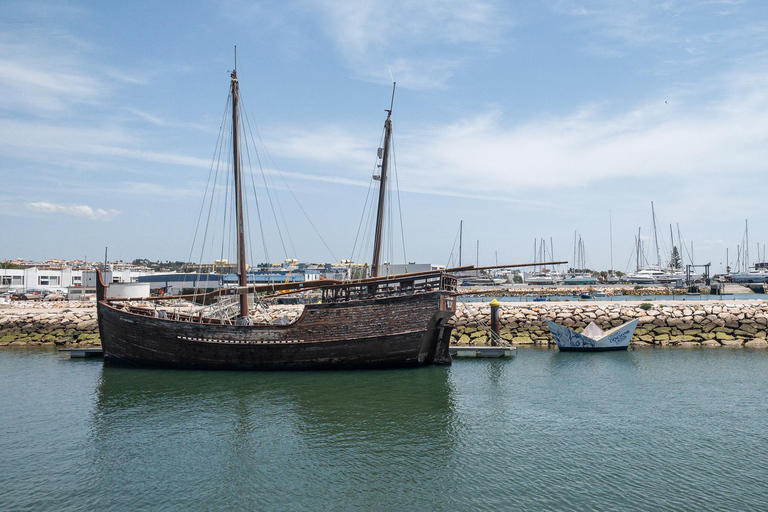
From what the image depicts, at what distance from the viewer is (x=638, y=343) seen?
3556cm

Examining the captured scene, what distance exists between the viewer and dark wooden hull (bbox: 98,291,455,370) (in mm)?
25750

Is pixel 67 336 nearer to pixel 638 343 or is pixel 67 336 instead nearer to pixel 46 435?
pixel 46 435

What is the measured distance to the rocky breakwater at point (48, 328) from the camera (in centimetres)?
3894

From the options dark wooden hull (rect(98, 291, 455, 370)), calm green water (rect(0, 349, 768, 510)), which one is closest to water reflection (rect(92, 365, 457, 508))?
calm green water (rect(0, 349, 768, 510))

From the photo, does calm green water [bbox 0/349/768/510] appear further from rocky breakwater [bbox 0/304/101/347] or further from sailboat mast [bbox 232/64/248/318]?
rocky breakwater [bbox 0/304/101/347]

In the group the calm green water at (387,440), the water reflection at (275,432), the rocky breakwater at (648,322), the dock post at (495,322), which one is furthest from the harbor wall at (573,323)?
the water reflection at (275,432)

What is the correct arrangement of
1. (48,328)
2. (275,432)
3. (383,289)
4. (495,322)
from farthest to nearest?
(48,328) < (495,322) < (383,289) < (275,432)

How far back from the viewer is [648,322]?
1499 inches

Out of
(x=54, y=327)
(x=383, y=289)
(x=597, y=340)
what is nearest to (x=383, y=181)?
(x=383, y=289)

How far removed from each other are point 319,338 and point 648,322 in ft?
83.8

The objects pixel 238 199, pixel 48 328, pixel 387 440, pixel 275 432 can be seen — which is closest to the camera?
pixel 387 440

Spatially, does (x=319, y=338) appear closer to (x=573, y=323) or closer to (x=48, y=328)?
(x=573, y=323)

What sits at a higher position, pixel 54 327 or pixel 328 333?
pixel 328 333

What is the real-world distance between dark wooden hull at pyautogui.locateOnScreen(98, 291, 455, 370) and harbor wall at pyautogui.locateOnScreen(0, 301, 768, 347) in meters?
9.30
